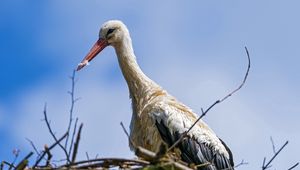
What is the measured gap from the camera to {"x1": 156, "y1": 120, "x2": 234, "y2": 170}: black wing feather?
24.4 ft

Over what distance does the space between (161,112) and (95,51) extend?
1318 mm

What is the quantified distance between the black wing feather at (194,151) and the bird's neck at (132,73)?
61 cm

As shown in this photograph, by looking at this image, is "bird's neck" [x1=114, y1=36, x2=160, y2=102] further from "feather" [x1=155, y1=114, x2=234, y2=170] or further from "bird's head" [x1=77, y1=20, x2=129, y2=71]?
"feather" [x1=155, y1=114, x2=234, y2=170]

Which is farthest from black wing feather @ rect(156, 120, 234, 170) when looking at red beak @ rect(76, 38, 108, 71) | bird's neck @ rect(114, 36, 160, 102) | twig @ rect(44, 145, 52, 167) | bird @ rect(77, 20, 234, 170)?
twig @ rect(44, 145, 52, 167)

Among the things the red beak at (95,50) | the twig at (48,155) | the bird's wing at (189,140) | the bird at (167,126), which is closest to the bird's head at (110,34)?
the red beak at (95,50)

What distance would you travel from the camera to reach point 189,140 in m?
7.53

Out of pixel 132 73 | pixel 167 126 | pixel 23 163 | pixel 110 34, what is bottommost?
pixel 23 163

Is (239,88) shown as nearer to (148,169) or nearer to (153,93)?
(148,169)

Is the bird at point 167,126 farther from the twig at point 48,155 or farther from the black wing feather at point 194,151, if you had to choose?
the twig at point 48,155

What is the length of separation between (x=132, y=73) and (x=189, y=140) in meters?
1.19

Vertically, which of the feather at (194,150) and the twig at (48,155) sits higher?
the feather at (194,150)

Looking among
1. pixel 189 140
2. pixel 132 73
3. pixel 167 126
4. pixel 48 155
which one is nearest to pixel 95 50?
pixel 132 73

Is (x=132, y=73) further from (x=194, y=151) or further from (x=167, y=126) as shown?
(x=194, y=151)

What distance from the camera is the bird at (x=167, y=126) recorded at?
24.6 feet
